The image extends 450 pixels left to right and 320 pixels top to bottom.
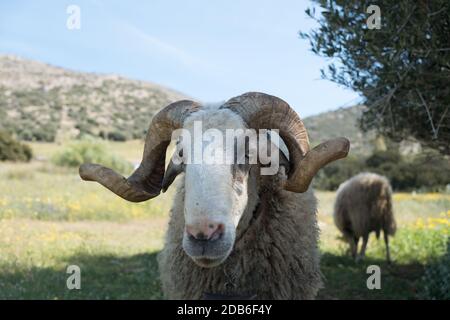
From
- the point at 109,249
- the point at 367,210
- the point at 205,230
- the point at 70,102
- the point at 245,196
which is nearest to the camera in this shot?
the point at 205,230

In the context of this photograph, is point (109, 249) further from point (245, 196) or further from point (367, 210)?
point (245, 196)

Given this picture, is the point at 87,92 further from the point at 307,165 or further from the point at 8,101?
the point at 307,165

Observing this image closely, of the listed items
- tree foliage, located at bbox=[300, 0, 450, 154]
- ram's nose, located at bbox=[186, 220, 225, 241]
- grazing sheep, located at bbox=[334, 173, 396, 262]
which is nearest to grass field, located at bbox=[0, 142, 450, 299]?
grazing sheep, located at bbox=[334, 173, 396, 262]

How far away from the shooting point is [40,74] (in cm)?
6725

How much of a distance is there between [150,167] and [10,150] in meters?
29.0

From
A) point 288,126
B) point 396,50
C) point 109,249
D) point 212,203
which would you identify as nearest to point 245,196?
point 212,203

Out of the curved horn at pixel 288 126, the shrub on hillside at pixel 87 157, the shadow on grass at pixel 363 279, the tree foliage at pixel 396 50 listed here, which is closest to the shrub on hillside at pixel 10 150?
the shrub on hillside at pixel 87 157

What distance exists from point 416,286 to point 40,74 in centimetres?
6881

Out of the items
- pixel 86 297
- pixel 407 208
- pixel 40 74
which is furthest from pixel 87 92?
pixel 86 297

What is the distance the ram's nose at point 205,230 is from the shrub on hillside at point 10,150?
3001cm

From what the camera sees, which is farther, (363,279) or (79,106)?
(79,106)

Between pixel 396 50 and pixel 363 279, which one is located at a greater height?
pixel 396 50

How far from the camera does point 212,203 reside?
3.05 m

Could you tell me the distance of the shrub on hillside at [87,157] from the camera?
28913 mm
